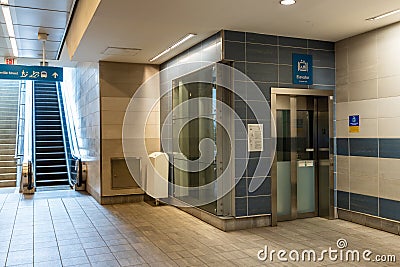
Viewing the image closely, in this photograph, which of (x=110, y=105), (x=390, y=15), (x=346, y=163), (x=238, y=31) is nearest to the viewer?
(x=390, y=15)

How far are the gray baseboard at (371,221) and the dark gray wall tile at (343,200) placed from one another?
0.07 metres

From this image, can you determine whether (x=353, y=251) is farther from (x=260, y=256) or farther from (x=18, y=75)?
(x=18, y=75)

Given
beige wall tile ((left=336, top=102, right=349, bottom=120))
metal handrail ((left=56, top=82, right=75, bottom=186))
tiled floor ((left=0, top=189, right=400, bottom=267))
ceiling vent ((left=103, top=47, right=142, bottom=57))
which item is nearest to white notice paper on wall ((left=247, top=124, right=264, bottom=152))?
tiled floor ((left=0, top=189, right=400, bottom=267))

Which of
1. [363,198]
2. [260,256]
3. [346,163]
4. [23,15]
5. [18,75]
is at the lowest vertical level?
[260,256]

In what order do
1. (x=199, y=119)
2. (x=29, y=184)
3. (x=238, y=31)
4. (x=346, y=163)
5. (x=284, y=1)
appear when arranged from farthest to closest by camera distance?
(x=29, y=184) < (x=199, y=119) < (x=346, y=163) < (x=238, y=31) < (x=284, y=1)

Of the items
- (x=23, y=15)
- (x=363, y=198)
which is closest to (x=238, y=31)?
(x=363, y=198)

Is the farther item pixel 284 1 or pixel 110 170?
pixel 110 170

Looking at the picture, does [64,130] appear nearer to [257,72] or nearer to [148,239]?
[148,239]

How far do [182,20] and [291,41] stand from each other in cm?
183

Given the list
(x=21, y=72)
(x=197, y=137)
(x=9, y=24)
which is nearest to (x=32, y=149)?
(x=21, y=72)

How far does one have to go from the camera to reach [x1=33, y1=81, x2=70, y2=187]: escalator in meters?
10.3

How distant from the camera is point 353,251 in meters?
4.27

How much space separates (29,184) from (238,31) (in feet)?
19.3

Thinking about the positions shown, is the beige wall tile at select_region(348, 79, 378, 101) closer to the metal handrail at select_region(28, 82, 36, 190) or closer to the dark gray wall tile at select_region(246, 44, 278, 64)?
the dark gray wall tile at select_region(246, 44, 278, 64)
